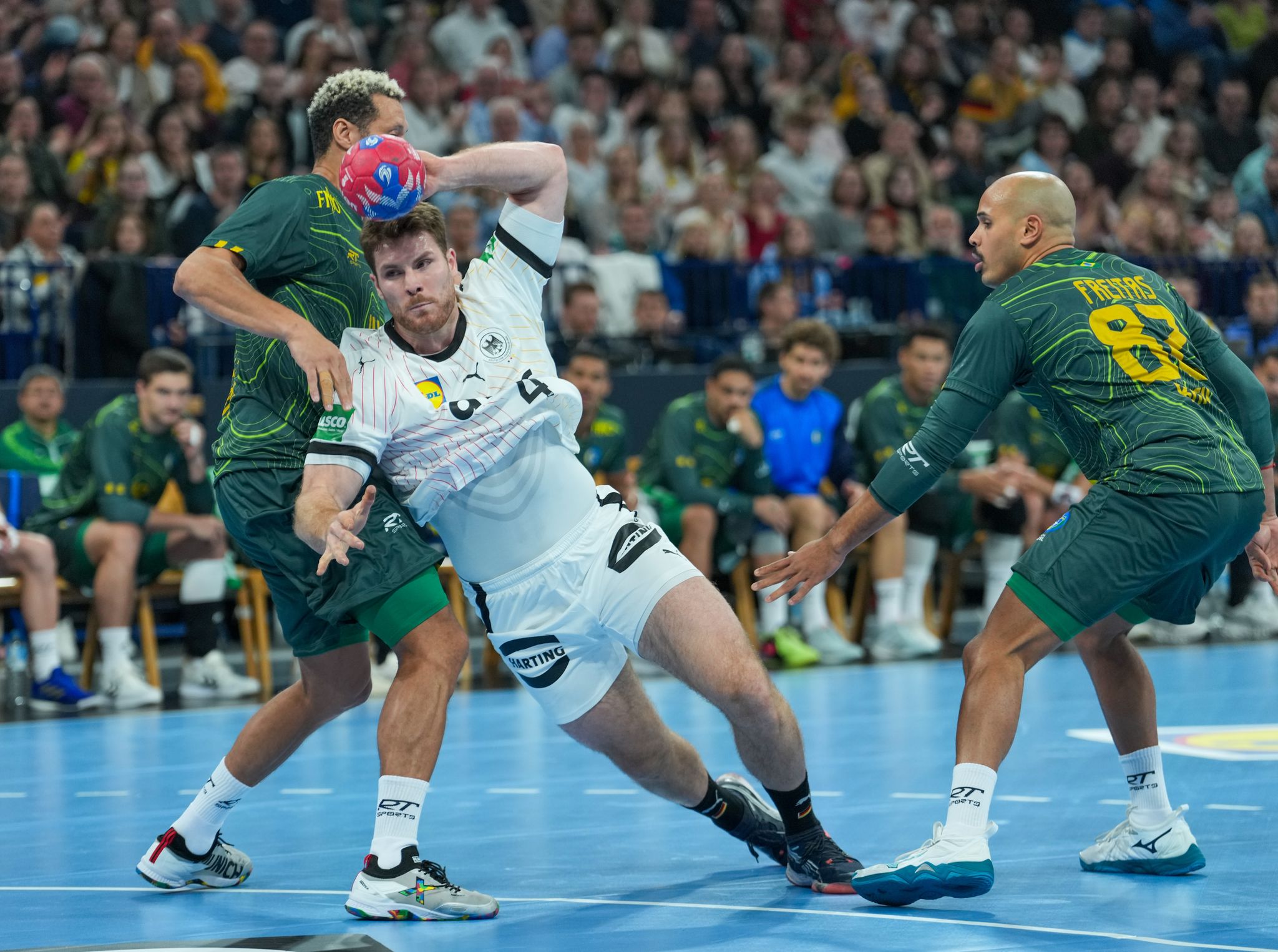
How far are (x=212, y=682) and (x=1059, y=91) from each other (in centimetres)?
1074

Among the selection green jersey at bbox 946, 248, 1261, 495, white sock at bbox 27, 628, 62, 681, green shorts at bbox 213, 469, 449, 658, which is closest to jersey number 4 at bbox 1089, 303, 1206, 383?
green jersey at bbox 946, 248, 1261, 495

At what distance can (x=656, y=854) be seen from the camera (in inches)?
207

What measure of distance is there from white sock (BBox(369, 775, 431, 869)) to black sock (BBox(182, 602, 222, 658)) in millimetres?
5088

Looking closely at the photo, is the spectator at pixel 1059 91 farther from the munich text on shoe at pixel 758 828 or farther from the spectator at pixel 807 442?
the munich text on shoe at pixel 758 828

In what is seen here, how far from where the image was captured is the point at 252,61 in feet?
44.3

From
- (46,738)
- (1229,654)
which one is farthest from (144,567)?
(1229,654)

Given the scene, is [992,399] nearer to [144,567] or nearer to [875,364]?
[144,567]

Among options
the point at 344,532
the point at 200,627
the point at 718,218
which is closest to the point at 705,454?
the point at 200,627

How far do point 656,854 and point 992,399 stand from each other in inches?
70.6

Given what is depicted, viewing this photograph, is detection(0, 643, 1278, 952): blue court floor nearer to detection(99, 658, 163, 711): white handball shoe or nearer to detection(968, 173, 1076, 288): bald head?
→ detection(99, 658, 163, 711): white handball shoe

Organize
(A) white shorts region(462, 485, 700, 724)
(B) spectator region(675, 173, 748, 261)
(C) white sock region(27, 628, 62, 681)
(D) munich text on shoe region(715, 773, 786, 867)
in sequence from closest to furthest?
1. (A) white shorts region(462, 485, 700, 724)
2. (D) munich text on shoe region(715, 773, 786, 867)
3. (C) white sock region(27, 628, 62, 681)
4. (B) spectator region(675, 173, 748, 261)

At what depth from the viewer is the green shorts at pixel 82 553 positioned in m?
9.24

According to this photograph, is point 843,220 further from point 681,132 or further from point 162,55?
point 162,55

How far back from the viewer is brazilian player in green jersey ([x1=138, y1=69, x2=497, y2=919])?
4.51 metres
